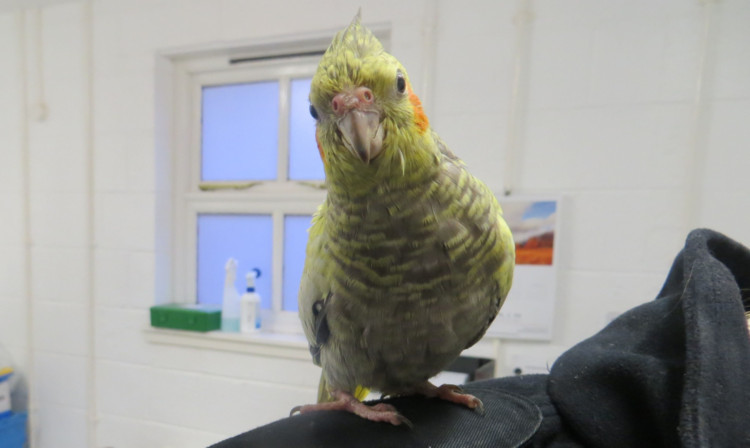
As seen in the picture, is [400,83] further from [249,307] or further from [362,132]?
[249,307]

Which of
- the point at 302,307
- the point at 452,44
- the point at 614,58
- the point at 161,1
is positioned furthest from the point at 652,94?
the point at 161,1

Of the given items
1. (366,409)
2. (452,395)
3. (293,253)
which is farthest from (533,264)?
(293,253)

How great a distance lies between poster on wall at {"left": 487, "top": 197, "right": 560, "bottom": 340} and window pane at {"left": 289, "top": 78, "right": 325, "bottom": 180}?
2.41 feet

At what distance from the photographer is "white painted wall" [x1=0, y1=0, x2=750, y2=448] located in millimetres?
1081

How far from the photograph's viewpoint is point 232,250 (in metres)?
1.70

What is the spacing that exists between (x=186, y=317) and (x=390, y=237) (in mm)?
1341

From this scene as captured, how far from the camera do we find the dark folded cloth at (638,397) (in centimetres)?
41

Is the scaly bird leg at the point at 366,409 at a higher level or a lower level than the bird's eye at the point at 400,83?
lower

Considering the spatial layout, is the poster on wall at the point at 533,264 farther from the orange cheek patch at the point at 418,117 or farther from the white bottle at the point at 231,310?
the white bottle at the point at 231,310

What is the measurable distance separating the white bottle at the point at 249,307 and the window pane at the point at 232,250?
0.09 metres

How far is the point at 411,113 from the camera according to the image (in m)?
0.47

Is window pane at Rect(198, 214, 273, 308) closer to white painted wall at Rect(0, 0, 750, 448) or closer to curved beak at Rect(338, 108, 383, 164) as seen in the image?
white painted wall at Rect(0, 0, 750, 448)

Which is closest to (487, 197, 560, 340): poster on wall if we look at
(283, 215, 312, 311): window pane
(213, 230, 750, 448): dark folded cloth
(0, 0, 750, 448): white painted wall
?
(0, 0, 750, 448): white painted wall

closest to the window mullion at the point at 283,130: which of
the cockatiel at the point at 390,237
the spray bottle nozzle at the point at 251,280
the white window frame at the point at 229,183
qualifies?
the white window frame at the point at 229,183
